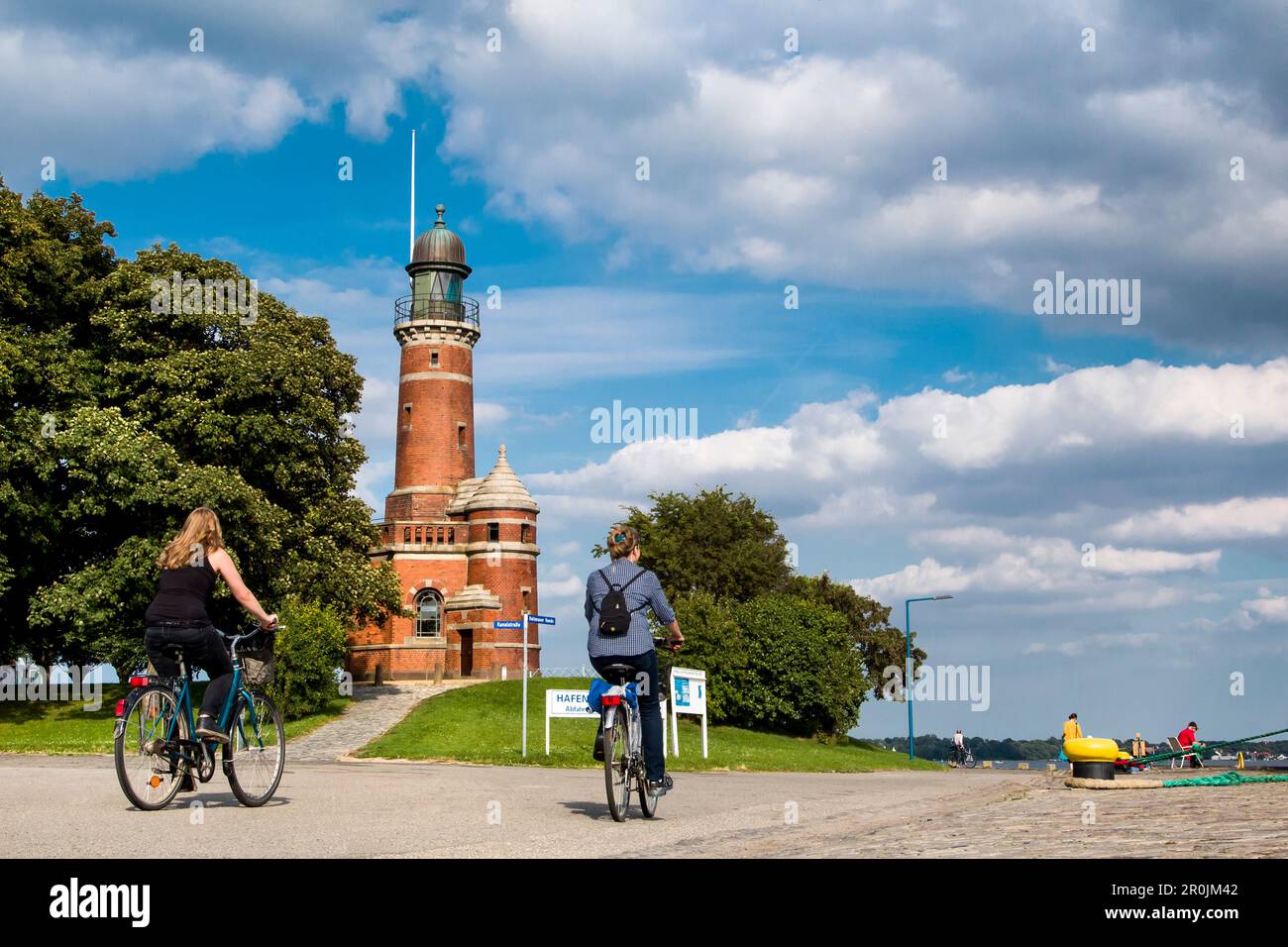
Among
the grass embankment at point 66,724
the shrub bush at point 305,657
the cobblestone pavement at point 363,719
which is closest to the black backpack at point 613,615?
the cobblestone pavement at point 363,719

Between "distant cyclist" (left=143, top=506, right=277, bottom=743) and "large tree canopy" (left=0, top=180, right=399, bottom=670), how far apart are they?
83.1 ft

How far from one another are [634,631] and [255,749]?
332cm

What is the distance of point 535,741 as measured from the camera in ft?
105

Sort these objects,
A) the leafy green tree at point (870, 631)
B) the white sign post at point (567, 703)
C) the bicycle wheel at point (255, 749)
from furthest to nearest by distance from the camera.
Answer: the leafy green tree at point (870, 631) < the white sign post at point (567, 703) < the bicycle wheel at point (255, 749)

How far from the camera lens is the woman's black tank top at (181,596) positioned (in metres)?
9.40

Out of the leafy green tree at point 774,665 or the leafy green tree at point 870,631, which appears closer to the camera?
the leafy green tree at point 774,665

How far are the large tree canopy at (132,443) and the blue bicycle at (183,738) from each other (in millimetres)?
24833

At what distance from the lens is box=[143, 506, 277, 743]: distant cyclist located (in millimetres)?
9398

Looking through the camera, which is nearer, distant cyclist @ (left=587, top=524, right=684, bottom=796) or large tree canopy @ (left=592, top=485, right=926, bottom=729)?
distant cyclist @ (left=587, top=524, right=684, bottom=796)

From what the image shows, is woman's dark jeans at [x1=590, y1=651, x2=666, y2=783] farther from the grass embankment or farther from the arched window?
the arched window

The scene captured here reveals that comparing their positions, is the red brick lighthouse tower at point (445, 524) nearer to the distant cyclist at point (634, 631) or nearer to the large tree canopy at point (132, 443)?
the large tree canopy at point (132, 443)

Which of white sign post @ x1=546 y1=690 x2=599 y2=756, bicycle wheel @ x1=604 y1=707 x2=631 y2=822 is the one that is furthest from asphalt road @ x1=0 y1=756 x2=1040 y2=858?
white sign post @ x1=546 y1=690 x2=599 y2=756

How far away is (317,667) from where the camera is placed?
38438 millimetres

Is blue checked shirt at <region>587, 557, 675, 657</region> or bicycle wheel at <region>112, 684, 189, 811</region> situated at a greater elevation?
blue checked shirt at <region>587, 557, 675, 657</region>
